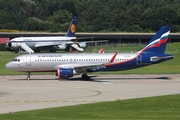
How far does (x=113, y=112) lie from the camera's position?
3256cm

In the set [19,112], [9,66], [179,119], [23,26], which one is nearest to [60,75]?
[9,66]

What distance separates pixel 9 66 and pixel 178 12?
13184 cm

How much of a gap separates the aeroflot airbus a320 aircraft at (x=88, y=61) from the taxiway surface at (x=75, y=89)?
4.08 feet

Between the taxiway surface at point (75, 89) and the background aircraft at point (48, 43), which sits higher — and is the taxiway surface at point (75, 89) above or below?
below

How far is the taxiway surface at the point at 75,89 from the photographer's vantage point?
3853 cm

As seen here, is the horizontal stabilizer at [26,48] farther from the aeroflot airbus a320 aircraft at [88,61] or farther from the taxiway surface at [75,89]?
the aeroflot airbus a320 aircraft at [88,61]

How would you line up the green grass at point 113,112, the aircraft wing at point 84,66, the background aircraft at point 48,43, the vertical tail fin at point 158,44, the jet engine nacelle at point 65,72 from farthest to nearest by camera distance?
1. the background aircraft at point 48,43
2. the vertical tail fin at point 158,44
3. the aircraft wing at point 84,66
4. the jet engine nacelle at point 65,72
5. the green grass at point 113,112

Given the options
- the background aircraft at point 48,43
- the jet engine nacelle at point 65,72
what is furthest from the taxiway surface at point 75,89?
the background aircraft at point 48,43

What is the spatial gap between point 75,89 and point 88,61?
10656mm

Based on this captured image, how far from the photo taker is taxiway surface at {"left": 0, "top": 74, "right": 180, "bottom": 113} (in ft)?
126

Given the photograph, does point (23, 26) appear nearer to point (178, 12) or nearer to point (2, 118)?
point (178, 12)

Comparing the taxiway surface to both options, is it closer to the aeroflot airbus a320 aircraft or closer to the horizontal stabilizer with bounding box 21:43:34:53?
the aeroflot airbus a320 aircraft

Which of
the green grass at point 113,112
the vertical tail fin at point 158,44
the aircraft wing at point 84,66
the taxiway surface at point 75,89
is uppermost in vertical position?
the vertical tail fin at point 158,44

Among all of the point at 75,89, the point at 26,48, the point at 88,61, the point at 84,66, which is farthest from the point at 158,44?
the point at 26,48
